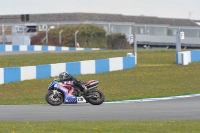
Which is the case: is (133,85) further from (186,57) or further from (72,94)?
(186,57)

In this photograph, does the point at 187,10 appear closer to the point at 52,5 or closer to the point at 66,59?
the point at 52,5

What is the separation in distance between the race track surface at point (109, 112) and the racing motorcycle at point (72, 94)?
0.56 ft

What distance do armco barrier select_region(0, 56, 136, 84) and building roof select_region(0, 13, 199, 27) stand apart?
36791mm

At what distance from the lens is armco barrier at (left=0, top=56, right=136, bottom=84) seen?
23484mm

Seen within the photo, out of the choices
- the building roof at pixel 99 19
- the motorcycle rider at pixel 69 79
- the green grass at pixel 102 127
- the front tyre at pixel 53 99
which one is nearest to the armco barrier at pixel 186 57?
the motorcycle rider at pixel 69 79

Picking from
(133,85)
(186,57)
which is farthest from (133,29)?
(133,85)

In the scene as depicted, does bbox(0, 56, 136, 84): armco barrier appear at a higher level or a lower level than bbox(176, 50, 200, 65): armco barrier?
lower

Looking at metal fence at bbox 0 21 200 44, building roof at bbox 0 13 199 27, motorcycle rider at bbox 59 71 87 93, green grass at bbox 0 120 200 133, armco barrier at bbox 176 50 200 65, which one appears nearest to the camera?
green grass at bbox 0 120 200 133

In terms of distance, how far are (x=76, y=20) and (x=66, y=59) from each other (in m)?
33.5

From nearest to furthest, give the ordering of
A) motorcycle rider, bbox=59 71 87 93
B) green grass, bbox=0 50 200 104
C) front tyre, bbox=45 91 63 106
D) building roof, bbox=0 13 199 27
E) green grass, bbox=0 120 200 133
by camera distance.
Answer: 1. green grass, bbox=0 120 200 133
2. front tyre, bbox=45 91 63 106
3. motorcycle rider, bbox=59 71 87 93
4. green grass, bbox=0 50 200 104
5. building roof, bbox=0 13 199 27

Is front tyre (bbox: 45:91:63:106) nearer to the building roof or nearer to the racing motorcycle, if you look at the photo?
the racing motorcycle

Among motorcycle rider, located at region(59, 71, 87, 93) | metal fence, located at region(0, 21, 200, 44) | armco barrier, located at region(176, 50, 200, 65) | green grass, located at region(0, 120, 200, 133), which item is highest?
metal fence, located at region(0, 21, 200, 44)

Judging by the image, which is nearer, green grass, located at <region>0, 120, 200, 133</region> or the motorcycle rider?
green grass, located at <region>0, 120, 200, 133</region>

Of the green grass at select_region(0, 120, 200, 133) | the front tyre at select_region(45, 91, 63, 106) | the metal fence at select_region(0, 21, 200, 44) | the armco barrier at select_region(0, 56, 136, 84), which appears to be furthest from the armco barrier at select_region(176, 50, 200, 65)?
the metal fence at select_region(0, 21, 200, 44)
